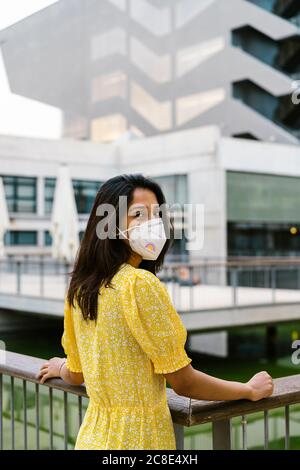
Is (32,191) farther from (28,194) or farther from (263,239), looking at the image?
(263,239)

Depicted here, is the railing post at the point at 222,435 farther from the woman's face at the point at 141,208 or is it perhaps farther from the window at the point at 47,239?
the window at the point at 47,239

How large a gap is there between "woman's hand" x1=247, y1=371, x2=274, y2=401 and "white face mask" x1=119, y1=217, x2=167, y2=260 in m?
0.41

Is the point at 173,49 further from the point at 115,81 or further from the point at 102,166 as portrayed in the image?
the point at 102,166

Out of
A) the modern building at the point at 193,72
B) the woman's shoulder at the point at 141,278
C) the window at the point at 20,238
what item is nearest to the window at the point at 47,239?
the window at the point at 20,238

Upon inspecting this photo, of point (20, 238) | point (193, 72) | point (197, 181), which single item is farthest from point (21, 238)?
point (193, 72)

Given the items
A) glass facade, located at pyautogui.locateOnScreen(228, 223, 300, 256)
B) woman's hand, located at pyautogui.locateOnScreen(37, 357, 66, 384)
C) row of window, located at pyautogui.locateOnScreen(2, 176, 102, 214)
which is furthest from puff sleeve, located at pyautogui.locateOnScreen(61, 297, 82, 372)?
row of window, located at pyautogui.locateOnScreen(2, 176, 102, 214)

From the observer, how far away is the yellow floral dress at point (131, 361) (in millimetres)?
1414

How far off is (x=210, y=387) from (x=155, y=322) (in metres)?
0.22

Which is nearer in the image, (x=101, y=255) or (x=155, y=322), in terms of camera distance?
(x=155, y=322)

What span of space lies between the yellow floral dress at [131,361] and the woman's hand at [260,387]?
0.23m

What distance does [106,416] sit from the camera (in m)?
1.50

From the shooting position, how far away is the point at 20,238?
2020 centimetres

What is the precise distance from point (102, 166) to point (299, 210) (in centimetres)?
658

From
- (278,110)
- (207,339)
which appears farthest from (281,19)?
(207,339)
